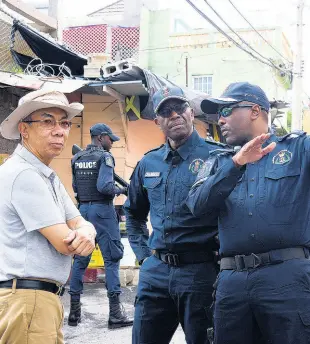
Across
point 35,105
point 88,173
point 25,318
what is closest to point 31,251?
point 25,318

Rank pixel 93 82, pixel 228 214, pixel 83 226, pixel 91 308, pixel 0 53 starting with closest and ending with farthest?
pixel 83 226, pixel 228 214, pixel 91 308, pixel 93 82, pixel 0 53

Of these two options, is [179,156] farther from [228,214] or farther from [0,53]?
[0,53]

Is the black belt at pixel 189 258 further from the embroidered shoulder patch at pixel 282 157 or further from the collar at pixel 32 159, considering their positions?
the collar at pixel 32 159

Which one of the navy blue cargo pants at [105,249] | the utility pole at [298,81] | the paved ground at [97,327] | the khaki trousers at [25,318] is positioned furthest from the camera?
the utility pole at [298,81]

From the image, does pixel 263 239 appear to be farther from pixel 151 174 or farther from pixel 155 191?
pixel 151 174

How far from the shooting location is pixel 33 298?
2.65 meters

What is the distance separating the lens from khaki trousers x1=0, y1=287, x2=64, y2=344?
2.60 m

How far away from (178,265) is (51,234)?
4.16 ft

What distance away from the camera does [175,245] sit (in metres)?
3.70

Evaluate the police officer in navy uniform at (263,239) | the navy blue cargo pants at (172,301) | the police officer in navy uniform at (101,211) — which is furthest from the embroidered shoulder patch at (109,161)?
the police officer in navy uniform at (263,239)

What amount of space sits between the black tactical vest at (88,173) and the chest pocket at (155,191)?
2789mm

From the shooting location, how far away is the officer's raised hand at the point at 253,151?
9.32ft

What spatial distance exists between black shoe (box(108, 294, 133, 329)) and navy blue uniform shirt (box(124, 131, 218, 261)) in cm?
A: 225

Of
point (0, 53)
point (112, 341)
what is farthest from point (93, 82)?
point (112, 341)
